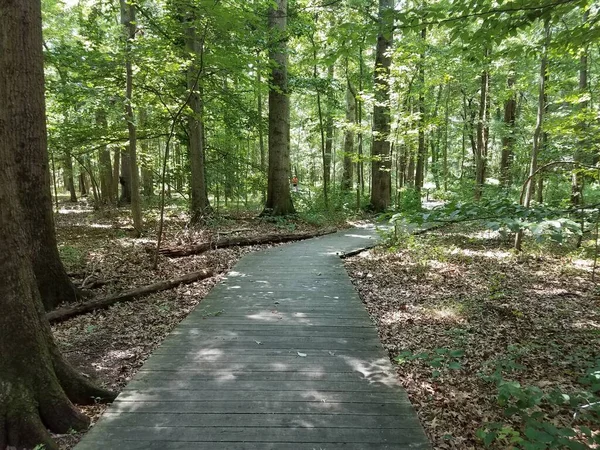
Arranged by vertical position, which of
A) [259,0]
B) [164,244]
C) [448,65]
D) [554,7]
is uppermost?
[259,0]

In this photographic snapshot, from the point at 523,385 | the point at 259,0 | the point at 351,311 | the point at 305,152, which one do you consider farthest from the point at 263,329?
the point at 305,152

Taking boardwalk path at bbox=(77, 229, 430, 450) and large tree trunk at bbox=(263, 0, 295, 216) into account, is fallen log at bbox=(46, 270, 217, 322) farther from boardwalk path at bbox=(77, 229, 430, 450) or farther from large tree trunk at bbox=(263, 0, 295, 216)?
large tree trunk at bbox=(263, 0, 295, 216)

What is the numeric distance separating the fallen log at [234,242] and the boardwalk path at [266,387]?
11.2ft

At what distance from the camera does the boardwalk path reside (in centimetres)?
287

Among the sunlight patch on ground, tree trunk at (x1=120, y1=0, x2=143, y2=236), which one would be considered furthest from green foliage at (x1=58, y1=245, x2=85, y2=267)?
the sunlight patch on ground

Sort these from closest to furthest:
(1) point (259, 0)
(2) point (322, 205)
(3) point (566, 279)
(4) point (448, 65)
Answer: (3) point (566, 279), (1) point (259, 0), (4) point (448, 65), (2) point (322, 205)

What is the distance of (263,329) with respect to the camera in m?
4.91

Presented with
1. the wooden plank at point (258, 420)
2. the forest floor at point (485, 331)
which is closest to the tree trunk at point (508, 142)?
the forest floor at point (485, 331)

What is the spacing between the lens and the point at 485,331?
5043mm

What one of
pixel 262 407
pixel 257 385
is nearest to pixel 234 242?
pixel 257 385

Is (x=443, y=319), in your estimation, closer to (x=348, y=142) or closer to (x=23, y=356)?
(x=23, y=356)

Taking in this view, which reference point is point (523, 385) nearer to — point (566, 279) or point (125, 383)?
point (125, 383)

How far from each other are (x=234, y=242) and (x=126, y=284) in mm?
3471

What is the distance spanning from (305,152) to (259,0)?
82.7ft
